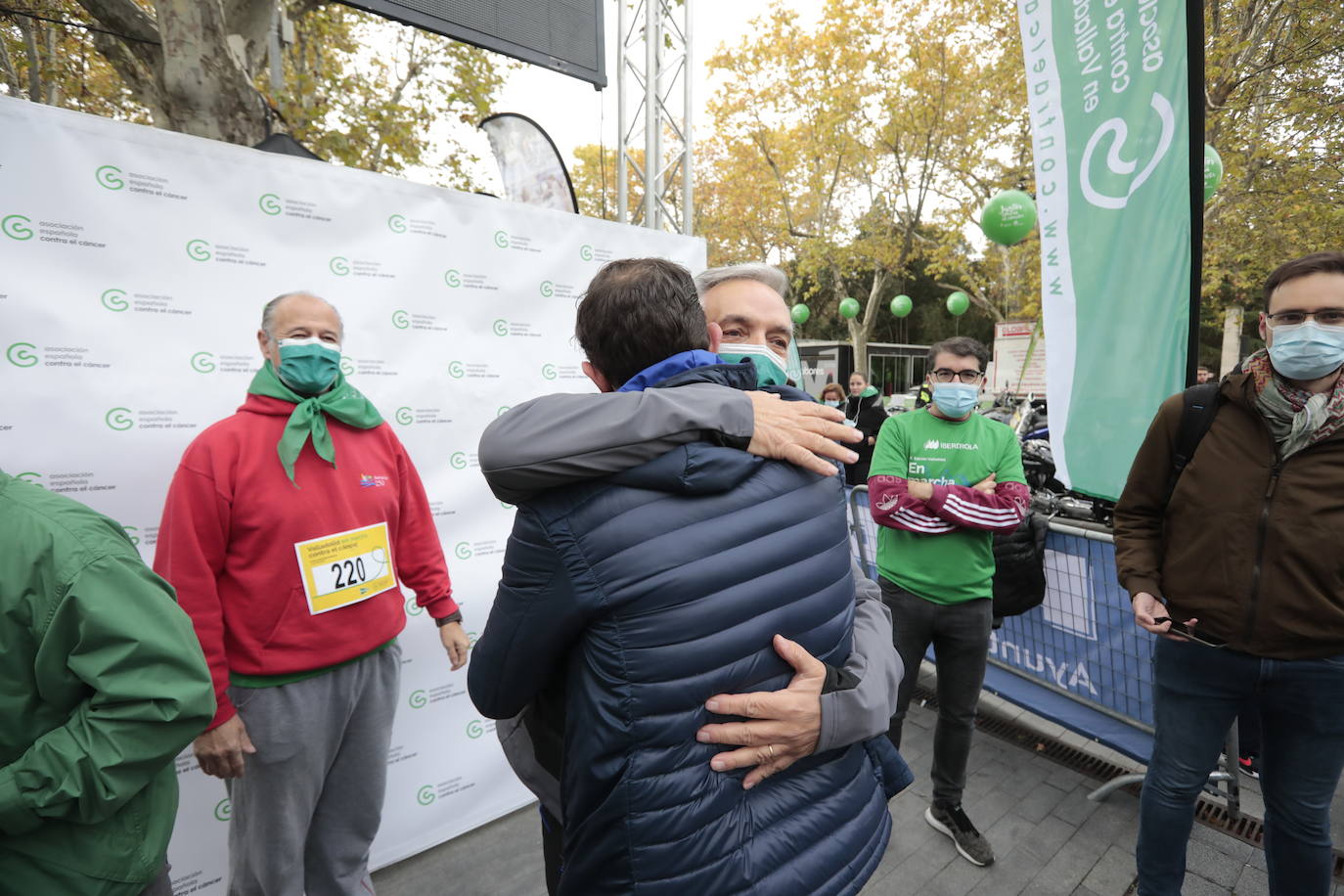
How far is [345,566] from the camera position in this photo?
6.50ft

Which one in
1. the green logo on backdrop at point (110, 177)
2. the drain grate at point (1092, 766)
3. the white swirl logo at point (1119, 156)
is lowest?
the drain grate at point (1092, 766)

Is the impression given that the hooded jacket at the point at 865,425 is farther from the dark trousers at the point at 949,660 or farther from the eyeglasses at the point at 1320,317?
the eyeglasses at the point at 1320,317

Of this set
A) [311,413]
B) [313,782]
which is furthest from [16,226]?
[313,782]

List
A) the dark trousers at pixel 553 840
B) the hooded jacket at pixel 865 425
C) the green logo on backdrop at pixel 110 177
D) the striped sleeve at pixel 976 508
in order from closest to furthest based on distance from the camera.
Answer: the dark trousers at pixel 553 840 → the green logo on backdrop at pixel 110 177 → the striped sleeve at pixel 976 508 → the hooded jacket at pixel 865 425

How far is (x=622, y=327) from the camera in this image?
3.75 feet

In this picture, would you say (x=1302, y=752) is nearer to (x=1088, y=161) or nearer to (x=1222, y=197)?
(x=1088, y=161)

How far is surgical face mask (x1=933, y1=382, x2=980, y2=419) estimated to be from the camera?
2725mm

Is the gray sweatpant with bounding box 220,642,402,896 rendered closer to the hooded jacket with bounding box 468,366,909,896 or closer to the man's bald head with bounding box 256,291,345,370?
the man's bald head with bounding box 256,291,345,370

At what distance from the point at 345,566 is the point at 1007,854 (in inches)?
110

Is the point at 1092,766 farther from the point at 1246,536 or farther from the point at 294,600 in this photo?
the point at 294,600

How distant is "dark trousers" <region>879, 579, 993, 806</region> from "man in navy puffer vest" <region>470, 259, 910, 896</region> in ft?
5.47

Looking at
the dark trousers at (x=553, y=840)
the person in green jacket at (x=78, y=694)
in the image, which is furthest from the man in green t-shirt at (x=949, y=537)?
the person in green jacket at (x=78, y=694)

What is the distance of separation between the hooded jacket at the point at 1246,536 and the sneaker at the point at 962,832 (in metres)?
1.26

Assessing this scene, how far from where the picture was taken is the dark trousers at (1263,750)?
6.15 ft
